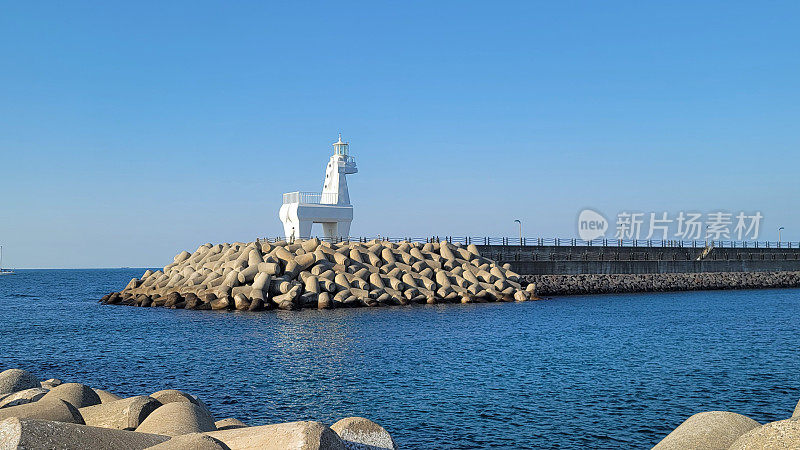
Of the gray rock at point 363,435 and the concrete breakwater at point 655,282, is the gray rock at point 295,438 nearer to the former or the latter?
the gray rock at point 363,435

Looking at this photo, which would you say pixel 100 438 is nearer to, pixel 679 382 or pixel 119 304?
pixel 679 382

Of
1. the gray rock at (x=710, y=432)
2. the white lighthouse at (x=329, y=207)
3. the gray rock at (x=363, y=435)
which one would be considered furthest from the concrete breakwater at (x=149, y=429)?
the white lighthouse at (x=329, y=207)

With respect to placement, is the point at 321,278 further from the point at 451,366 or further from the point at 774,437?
the point at 774,437

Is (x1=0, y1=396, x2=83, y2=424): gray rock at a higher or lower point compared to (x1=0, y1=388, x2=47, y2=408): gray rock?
higher

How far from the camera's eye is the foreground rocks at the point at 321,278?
98.4ft

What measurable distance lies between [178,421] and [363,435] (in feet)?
6.68

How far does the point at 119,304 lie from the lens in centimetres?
3697

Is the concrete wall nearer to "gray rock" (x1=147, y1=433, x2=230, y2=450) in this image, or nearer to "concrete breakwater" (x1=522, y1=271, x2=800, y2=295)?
"concrete breakwater" (x1=522, y1=271, x2=800, y2=295)

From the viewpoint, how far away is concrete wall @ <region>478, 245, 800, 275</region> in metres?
43.9

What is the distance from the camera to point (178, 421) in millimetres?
6242

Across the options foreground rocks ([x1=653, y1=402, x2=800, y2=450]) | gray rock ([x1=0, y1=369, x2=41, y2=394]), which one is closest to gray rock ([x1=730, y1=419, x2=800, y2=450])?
foreground rocks ([x1=653, y1=402, x2=800, y2=450])

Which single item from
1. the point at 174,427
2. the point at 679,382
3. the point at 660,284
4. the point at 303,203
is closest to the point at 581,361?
the point at 679,382

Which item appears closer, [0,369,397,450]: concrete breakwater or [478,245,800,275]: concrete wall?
[0,369,397,450]: concrete breakwater

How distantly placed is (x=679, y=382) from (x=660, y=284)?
125 feet
